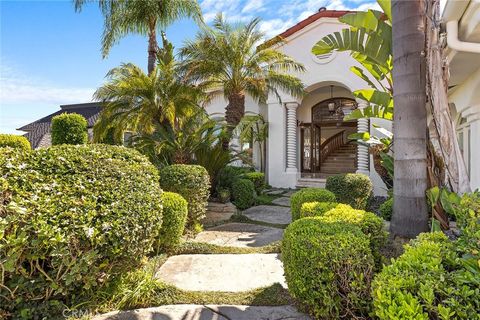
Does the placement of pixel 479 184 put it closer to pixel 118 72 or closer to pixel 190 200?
pixel 190 200

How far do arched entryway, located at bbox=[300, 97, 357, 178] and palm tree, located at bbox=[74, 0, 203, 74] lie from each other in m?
8.79

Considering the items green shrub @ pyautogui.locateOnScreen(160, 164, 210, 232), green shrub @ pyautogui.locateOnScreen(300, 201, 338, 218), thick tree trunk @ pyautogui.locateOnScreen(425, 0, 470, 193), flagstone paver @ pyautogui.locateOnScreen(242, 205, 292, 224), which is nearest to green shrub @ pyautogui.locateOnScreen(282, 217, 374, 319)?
green shrub @ pyautogui.locateOnScreen(300, 201, 338, 218)

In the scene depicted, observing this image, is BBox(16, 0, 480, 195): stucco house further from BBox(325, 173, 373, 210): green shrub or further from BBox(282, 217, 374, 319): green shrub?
BBox(282, 217, 374, 319): green shrub

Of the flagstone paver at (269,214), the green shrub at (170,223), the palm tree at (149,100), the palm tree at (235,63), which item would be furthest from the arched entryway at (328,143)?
the green shrub at (170,223)

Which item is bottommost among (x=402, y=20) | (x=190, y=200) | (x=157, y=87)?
(x=190, y=200)

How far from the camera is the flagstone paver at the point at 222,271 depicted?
396 cm

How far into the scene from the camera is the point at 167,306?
3.35 metres

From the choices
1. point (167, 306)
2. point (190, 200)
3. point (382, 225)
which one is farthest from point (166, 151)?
point (382, 225)

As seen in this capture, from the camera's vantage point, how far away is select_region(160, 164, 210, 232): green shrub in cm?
647

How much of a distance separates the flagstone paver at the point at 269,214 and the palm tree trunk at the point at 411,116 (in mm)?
4927

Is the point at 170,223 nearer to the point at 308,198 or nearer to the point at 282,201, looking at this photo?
the point at 308,198

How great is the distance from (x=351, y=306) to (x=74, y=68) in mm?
12046

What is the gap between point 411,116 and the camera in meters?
3.21

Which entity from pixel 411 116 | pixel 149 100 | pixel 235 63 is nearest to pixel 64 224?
pixel 411 116
